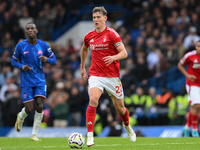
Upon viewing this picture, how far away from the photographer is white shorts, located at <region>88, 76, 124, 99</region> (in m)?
10.0

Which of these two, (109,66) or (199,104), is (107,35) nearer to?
(109,66)

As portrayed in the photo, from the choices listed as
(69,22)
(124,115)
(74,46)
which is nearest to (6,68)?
(74,46)

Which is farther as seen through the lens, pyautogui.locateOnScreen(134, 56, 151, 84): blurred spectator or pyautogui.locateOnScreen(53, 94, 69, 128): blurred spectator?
pyautogui.locateOnScreen(134, 56, 151, 84): blurred spectator

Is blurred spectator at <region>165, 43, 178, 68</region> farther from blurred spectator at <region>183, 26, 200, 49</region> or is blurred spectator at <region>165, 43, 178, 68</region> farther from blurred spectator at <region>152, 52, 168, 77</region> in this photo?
blurred spectator at <region>183, 26, 200, 49</region>

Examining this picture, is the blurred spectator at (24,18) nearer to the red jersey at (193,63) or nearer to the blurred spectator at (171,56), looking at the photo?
the blurred spectator at (171,56)

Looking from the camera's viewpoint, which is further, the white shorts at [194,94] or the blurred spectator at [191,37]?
the blurred spectator at [191,37]

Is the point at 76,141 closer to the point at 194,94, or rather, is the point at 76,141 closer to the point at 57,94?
the point at 194,94

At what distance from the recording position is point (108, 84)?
10.1 m

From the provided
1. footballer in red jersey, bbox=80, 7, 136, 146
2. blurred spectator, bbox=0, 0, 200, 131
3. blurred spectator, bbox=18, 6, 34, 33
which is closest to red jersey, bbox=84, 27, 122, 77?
footballer in red jersey, bbox=80, 7, 136, 146

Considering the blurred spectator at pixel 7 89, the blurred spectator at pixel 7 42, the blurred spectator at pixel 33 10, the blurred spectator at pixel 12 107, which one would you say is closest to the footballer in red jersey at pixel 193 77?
the blurred spectator at pixel 12 107

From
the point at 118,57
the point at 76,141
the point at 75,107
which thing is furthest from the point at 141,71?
the point at 76,141

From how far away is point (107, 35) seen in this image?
1012 centimetres

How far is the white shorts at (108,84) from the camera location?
10.0 meters

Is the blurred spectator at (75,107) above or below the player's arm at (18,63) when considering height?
below
